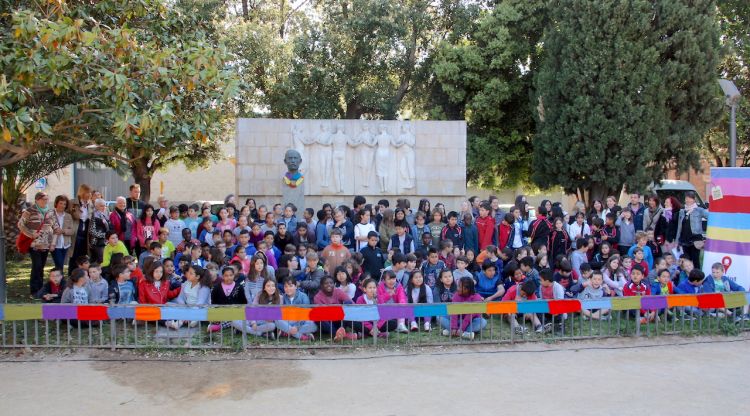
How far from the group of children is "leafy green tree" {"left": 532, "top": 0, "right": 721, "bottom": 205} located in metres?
6.95

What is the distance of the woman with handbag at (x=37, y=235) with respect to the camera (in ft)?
32.4

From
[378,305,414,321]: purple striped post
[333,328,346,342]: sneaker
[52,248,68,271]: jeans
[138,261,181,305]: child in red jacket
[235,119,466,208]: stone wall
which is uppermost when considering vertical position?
[235,119,466,208]: stone wall

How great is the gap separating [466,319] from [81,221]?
6289mm

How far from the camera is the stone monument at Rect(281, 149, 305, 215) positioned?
13.9m

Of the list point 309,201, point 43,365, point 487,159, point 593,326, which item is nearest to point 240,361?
point 43,365

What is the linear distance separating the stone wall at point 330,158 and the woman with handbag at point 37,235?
518 cm

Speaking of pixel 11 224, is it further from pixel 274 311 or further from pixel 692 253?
pixel 692 253

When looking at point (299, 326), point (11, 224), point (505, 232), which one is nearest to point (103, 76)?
point (299, 326)

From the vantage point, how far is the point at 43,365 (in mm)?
7117

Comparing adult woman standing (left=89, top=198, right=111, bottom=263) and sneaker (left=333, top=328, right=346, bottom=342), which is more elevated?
adult woman standing (left=89, top=198, right=111, bottom=263)

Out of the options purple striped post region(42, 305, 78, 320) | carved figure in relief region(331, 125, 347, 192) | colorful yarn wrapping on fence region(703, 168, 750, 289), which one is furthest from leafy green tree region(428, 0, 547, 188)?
purple striped post region(42, 305, 78, 320)

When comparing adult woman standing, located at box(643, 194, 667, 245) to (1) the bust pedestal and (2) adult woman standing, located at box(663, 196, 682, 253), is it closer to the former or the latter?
(2) adult woman standing, located at box(663, 196, 682, 253)

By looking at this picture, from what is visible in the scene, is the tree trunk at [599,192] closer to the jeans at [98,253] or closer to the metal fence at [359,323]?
the metal fence at [359,323]

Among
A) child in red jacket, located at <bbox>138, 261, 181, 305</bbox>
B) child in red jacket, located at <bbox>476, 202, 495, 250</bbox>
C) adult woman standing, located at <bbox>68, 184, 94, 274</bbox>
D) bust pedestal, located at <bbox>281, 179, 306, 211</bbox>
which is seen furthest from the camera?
bust pedestal, located at <bbox>281, 179, 306, 211</bbox>
